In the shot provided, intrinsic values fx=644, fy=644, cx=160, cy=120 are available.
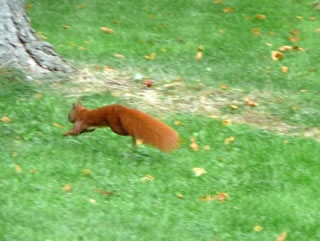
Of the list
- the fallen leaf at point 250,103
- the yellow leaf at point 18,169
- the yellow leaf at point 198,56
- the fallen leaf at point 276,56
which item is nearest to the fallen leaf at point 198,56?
the yellow leaf at point 198,56

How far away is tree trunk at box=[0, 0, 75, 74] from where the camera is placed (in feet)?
23.4

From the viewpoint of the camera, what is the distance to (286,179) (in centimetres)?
563

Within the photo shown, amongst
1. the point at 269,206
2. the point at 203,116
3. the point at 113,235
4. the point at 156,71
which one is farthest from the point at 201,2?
the point at 113,235

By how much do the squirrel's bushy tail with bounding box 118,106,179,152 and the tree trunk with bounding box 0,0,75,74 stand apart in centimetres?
209

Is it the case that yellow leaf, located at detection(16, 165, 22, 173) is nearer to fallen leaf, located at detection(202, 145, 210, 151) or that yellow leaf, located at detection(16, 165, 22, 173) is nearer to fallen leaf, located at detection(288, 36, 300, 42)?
fallen leaf, located at detection(202, 145, 210, 151)

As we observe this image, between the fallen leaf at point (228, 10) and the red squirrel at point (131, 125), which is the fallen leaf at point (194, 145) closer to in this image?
the red squirrel at point (131, 125)

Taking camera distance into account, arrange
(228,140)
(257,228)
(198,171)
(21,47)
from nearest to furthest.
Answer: (257,228), (198,171), (228,140), (21,47)

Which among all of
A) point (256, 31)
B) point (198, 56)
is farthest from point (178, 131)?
point (256, 31)

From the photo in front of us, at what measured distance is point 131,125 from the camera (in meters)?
5.48

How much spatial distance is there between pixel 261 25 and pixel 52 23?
126 inches

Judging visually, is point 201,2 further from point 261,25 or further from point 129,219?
point 129,219

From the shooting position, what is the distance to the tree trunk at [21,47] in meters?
7.12

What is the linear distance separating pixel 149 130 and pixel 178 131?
1.18 meters

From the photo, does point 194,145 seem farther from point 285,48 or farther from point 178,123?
point 285,48
